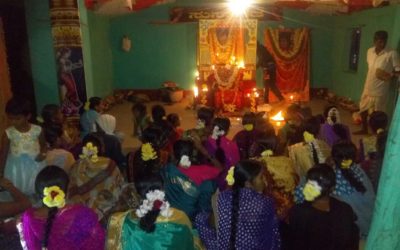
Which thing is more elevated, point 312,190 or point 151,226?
point 312,190

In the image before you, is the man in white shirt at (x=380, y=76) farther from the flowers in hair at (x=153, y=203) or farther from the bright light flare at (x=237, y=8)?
the flowers in hair at (x=153, y=203)

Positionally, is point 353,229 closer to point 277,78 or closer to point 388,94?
point 388,94

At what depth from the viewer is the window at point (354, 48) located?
9.69 meters

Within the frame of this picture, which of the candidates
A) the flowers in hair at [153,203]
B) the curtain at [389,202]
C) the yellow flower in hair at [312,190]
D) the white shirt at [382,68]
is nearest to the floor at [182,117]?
the white shirt at [382,68]

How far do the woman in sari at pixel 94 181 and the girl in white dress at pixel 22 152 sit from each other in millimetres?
598

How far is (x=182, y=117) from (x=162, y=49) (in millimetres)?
3373

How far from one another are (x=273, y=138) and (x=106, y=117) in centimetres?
201

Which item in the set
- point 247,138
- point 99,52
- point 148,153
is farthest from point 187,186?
point 99,52

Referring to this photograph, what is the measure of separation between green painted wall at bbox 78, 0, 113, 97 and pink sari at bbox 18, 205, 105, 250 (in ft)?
18.8

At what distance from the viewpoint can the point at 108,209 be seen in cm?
347

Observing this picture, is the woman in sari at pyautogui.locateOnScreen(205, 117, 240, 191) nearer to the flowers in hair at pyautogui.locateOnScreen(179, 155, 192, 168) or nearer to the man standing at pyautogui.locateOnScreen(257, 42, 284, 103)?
the flowers in hair at pyautogui.locateOnScreen(179, 155, 192, 168)

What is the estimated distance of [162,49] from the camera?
36.8 feet

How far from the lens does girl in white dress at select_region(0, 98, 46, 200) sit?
364cm

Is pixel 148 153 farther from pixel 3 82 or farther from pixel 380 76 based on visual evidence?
pixel 380 76
